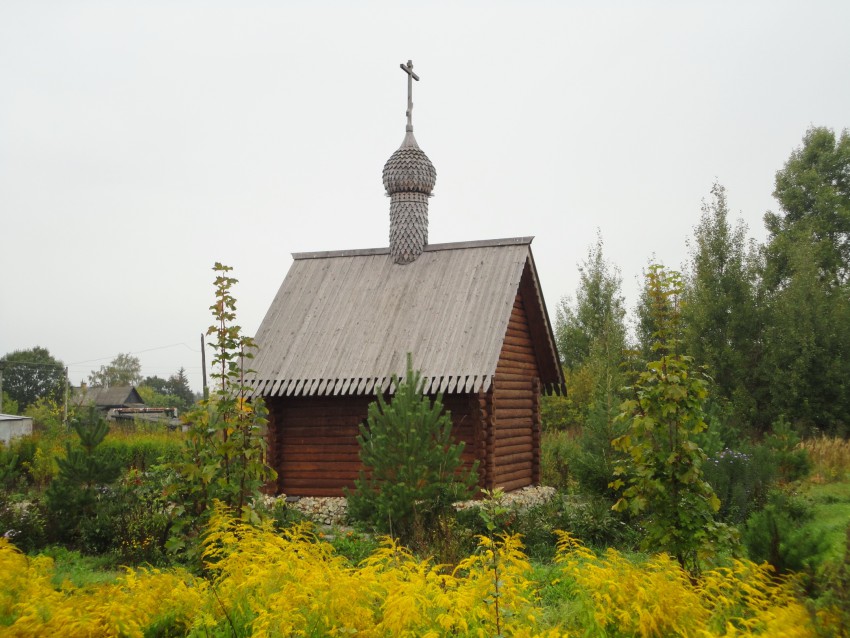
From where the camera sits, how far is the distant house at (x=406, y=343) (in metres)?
15.0

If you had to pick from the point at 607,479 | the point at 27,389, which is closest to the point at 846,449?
the point at 607,479

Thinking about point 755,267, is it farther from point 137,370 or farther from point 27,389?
point 137,370

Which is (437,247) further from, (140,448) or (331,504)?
(140,448)

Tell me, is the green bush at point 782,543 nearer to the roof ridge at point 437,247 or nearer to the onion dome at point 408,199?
the roof ridge at point 437,247

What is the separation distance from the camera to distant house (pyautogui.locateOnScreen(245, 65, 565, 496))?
15023 mm

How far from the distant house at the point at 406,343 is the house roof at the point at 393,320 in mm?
30

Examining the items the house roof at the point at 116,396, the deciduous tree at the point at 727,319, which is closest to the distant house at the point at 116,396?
the house roof at the point at 116,396

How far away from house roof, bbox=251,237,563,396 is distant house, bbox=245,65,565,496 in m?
0.03

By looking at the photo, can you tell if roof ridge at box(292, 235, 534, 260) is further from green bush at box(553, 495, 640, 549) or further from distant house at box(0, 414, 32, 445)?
distant house at box(0, 414, 32, 445)

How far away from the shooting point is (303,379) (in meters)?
15.5

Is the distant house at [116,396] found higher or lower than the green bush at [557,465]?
higher

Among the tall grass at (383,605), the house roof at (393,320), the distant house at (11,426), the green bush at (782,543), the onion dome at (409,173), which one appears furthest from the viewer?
the distant house at (11,426)

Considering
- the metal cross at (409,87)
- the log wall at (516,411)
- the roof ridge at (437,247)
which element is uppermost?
the metal cross at (409,87)

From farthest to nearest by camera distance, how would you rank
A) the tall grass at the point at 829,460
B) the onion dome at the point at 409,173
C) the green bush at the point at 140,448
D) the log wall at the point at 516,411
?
the green bush at the point at 140,448, the tall grass at the point at 829,460, the onion dome at the point at 409,173, the log wall at the point at 516,411
